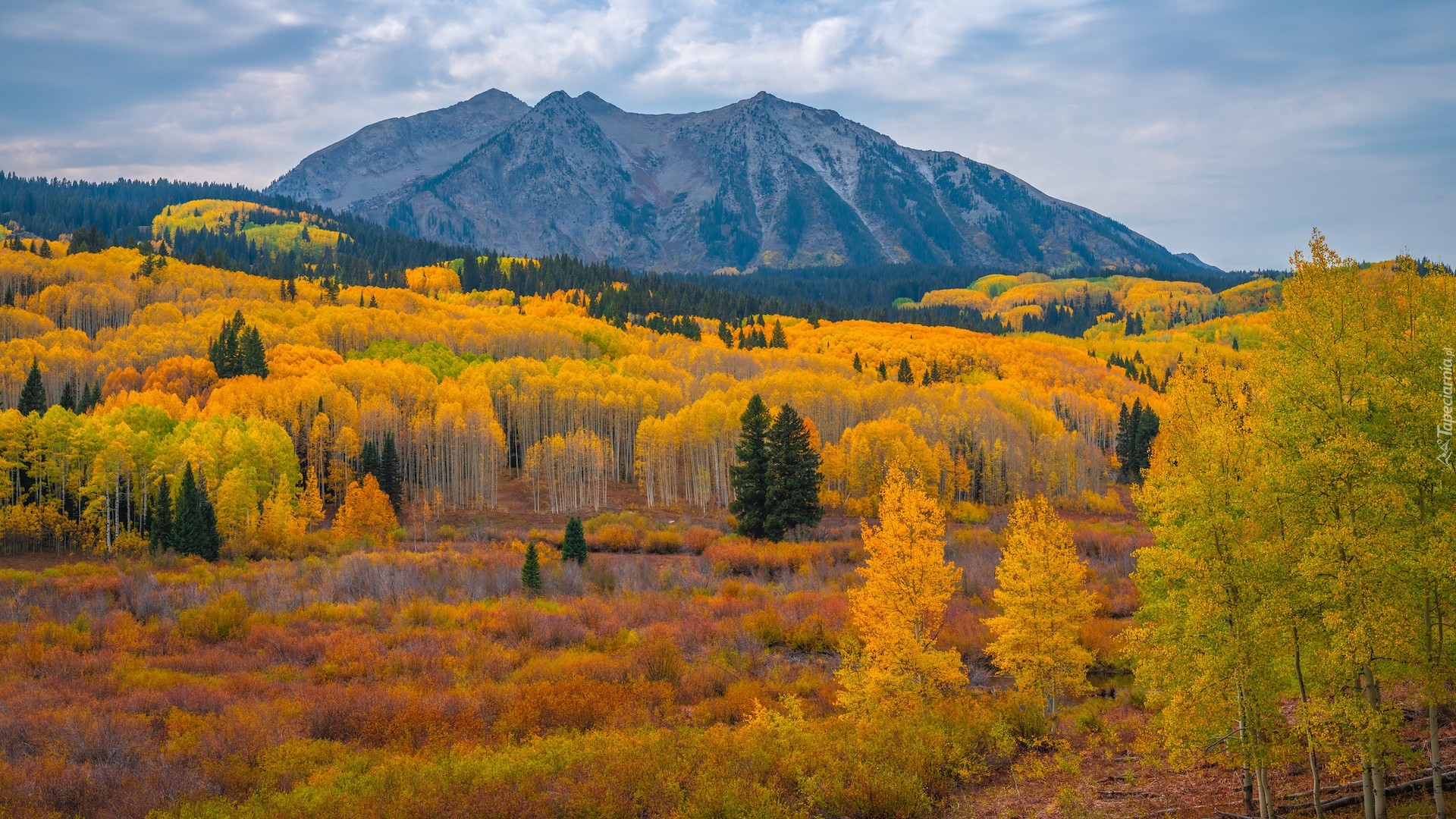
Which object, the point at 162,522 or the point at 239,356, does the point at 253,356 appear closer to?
the point at 239,356

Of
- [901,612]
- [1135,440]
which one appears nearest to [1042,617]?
[901,612]

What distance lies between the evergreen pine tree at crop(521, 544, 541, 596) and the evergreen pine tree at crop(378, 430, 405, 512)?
3710cm

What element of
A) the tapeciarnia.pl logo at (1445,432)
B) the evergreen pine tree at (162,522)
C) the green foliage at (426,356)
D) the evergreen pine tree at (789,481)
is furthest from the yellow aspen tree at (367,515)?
the tapeciarnia.pl logo at (1445,432)

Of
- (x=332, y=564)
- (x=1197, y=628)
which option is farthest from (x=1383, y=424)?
(x=332, y=564)

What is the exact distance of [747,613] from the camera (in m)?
43.5

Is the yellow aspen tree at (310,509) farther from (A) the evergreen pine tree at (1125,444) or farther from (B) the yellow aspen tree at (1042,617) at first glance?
(A) the evergreen pine tree at (1125,444)

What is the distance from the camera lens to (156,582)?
46.2m

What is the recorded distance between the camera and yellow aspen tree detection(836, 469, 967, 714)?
26203 mm

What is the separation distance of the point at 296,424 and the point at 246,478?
20621 mm

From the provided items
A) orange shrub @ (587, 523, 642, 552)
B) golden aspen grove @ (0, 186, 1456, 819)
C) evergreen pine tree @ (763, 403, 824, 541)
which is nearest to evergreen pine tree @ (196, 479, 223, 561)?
golden aspen grove @ (0, 186, 1456, 819)

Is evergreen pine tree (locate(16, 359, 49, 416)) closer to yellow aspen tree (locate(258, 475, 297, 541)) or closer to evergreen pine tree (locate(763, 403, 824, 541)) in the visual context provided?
yellow aspen tree (locate(258, 475, 297, 541))

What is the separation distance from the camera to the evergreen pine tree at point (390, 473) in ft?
269

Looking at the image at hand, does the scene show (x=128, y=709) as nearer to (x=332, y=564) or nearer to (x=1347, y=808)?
(x=332, y=564)

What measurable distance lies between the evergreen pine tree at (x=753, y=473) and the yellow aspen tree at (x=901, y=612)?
3108 cm
